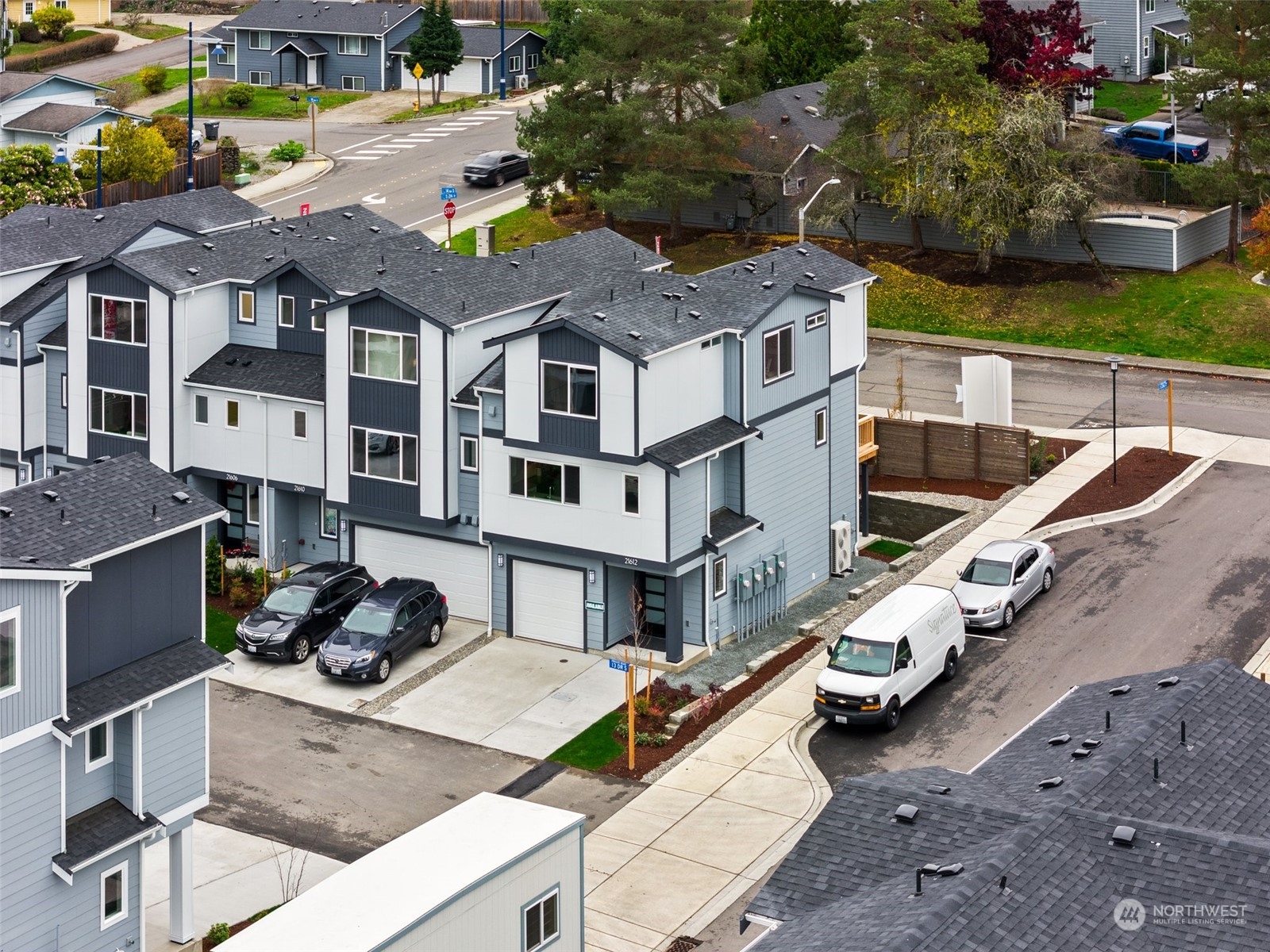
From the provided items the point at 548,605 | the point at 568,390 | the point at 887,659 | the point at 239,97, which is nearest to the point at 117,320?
the point at 568,390

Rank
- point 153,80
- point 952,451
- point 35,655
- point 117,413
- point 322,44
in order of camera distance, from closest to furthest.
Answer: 1. point 35,655
2. point 117,413
3. point 952,451
4. point 153,80
5. point 322,44

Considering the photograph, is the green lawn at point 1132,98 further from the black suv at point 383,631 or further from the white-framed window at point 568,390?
the black suv at point 383,631

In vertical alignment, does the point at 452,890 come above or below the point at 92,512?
below

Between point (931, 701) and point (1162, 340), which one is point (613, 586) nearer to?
point (931, 701)

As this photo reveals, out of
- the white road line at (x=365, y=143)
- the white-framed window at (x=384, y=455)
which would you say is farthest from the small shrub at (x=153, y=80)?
the white-framed window at (x=384, y=455)

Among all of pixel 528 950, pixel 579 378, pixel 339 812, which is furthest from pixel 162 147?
pixel 528 950

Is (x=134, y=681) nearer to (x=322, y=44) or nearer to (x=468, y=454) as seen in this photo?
(x=468, y=454)
